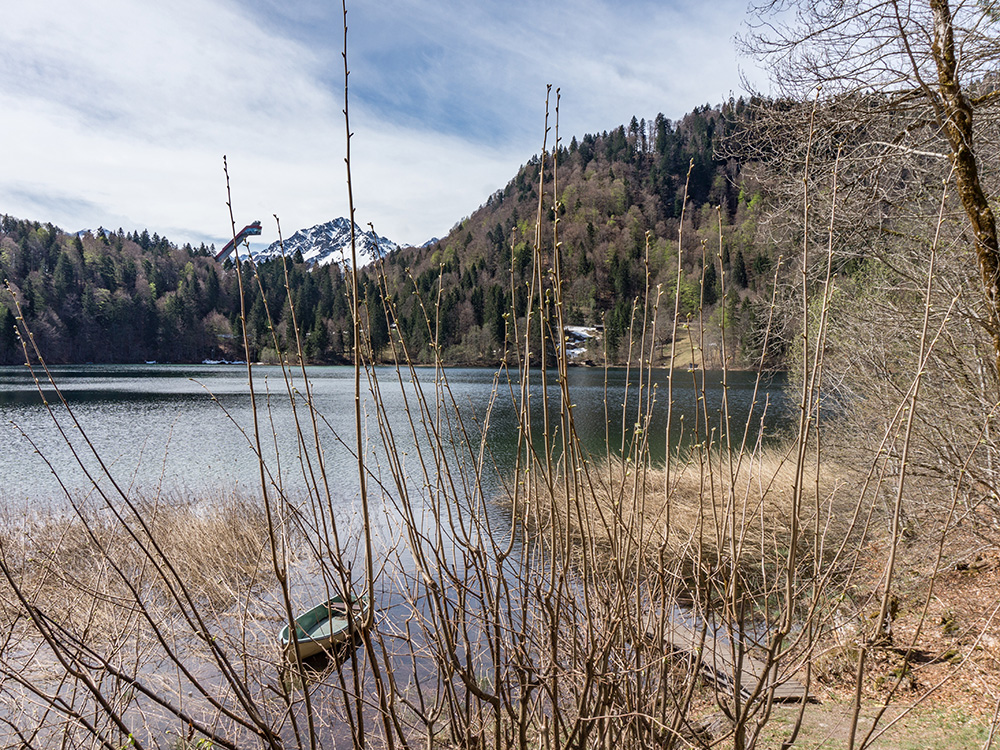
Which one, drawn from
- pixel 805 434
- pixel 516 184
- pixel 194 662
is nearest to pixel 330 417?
pixel 194 662

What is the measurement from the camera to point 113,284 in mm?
74188

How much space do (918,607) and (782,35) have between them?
239 inches

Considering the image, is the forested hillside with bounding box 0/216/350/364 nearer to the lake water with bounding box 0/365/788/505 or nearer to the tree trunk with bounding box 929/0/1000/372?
the lake water with bounding box 0/365/788/505

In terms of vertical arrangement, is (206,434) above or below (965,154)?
below

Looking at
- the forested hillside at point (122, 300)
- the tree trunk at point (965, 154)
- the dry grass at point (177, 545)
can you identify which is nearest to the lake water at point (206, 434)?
the dry grass at point (177, 545)

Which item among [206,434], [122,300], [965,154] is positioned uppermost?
[122,300]

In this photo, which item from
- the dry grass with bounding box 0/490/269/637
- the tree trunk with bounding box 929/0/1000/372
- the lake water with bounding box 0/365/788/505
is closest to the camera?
the tree trunk with bounding box 929/0/1000/372

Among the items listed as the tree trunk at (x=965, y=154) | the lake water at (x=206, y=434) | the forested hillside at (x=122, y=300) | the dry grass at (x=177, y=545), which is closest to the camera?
the tree trunk at (x=965, y=154)

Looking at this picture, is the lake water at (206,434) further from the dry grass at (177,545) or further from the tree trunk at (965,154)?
the tree trunk at (965,154)

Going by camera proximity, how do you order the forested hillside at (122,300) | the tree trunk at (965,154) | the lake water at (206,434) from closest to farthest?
the tree trunk at (965,154) < the lake water at (206,434) < the forested hillside at (122,300)

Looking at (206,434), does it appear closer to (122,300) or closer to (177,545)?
(177,545)

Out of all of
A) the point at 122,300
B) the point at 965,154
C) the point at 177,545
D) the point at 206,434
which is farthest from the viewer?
the point at 122,300

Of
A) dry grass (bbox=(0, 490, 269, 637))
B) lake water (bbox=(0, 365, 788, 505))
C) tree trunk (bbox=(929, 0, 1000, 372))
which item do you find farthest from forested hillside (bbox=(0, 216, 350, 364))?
tree trunk (bbox=(929, 0, 1000, 372))

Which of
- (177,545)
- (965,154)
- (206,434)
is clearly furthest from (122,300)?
(965,154)
